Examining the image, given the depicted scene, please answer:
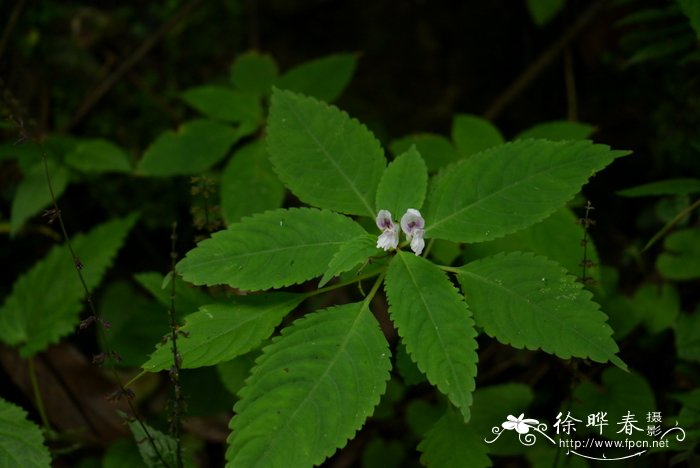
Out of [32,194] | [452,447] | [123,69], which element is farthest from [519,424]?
[123,69]

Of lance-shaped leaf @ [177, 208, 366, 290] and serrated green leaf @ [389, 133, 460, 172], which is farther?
serrated green leaf @ [389, 133, 460, 172]

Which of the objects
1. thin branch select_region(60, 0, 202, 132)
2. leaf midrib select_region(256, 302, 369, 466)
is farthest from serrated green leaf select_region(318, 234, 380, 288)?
thin branch select_region(60, 0, 202, 132)

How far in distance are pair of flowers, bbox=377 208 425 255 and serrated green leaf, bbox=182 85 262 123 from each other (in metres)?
1.51

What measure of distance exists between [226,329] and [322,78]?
1.77 m

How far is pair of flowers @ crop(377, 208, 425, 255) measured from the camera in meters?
1.95

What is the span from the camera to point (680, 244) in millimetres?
2920

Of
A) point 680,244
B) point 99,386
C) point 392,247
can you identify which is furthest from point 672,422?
point 99,386

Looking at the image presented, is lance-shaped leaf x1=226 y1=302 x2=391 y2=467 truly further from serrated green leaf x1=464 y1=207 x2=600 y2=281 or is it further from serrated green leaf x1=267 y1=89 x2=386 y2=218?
serrated green leaf x1=464 y1=207 x2=600 y2=281

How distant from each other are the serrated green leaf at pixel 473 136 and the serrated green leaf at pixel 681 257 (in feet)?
3.02

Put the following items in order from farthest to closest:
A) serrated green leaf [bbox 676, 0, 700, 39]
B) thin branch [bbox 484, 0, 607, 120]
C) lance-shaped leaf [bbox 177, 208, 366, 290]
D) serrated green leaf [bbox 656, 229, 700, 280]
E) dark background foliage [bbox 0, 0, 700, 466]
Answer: thin branch [bbox 484, 0, 607, 120], dark background foliage [bbox 0, 0, 700, 466], serrated green leaf [bbox 656, 229, 700, 280], serrated green leaf [bbox 676, 0, 700, 39], lance-shaped leaf [bbox 177, 208, 366, 290]

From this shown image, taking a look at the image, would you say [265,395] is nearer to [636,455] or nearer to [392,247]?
[392,247]

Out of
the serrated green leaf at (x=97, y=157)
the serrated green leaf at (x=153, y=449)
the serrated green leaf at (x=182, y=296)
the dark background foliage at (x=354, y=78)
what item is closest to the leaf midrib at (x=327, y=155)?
the serrated green leaf at (x=182, y=296)

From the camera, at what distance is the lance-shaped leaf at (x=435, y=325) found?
1.67 meters

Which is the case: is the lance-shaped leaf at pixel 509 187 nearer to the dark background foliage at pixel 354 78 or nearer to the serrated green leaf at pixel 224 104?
the serrated green leaf at pixel 224 104
